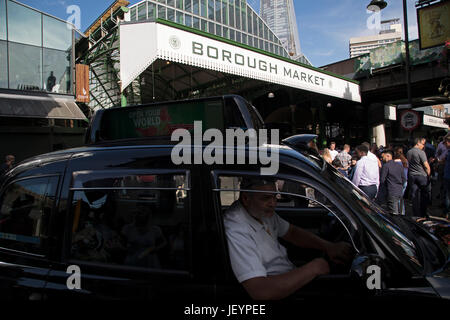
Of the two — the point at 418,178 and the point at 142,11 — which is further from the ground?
the point at 142,11

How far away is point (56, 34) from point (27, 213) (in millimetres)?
17004

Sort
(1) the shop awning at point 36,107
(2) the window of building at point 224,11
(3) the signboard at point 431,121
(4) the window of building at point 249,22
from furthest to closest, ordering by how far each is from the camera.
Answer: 1. (4) the window of building at point 249,22
2. (2) the window of building at point 224,11
3. (3) the signboard at point 431,121
4. (1) the shop awning at point 36,107

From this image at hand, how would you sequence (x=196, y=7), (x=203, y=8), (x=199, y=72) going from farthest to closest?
(x=203, y=8)
(x=196, y=7)
(x=199, y=72)

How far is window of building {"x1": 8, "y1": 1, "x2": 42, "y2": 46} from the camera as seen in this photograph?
1358cm

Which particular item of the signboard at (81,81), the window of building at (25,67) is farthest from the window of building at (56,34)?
the signboard at (81,81)

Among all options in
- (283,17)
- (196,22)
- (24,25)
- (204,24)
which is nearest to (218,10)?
(204,24)

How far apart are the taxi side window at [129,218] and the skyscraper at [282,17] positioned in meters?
101

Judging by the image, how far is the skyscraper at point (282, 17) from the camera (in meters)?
96.2

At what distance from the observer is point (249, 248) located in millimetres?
1505

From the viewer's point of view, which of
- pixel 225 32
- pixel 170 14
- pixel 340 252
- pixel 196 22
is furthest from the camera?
pixel 225 32

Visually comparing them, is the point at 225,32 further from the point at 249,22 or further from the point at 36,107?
the point at 36,107

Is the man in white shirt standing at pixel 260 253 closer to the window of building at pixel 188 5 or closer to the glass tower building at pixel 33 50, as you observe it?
the glass tower building at pixel 33 50

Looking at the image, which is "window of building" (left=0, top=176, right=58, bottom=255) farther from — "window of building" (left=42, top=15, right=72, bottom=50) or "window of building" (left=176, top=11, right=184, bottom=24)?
"window of building" (left=176, top=11, right=184, bottom=24)
